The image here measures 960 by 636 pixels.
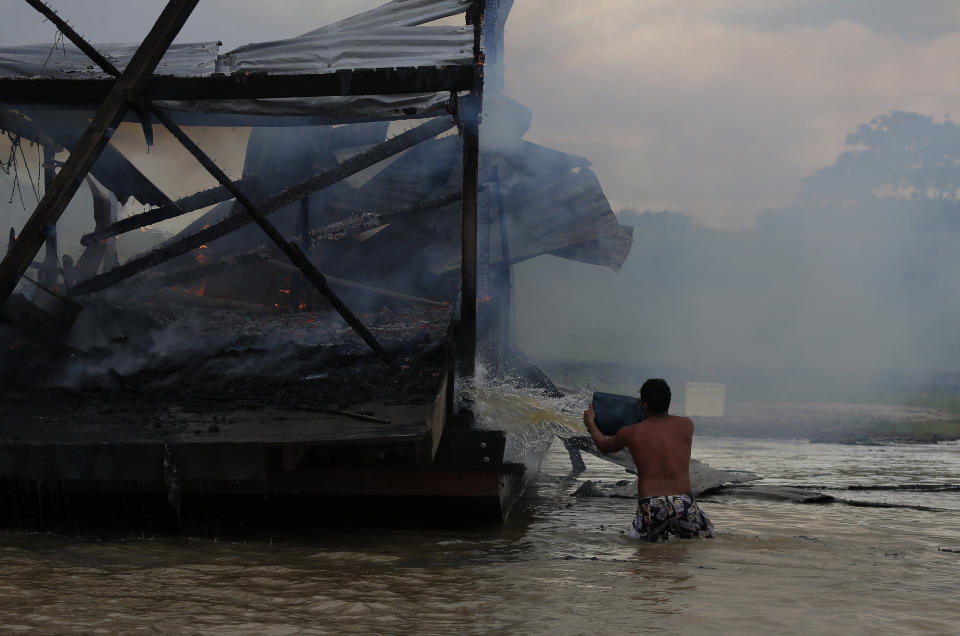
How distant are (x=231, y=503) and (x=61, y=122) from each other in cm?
A: 468

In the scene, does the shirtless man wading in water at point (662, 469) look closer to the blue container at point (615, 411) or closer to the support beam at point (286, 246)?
the blue container at point (615, 411)

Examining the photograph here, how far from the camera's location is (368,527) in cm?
635

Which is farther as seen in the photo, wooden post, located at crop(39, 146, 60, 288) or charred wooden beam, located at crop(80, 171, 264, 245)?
wooden post, located at crop(39, 146, 60, 288)

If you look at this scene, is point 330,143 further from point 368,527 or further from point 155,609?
point 155,609

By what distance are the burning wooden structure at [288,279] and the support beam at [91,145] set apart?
0.02 m

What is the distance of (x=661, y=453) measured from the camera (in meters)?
5.86

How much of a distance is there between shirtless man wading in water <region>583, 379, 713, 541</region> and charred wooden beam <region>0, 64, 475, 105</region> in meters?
2.86

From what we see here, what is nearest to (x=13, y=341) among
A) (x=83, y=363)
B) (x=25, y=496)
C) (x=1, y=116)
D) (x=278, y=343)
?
(x=83, y=363)

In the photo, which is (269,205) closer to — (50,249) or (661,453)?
(50,249)

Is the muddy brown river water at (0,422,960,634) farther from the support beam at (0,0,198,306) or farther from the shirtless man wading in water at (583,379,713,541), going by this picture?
the support beam at (0,0,198,306)

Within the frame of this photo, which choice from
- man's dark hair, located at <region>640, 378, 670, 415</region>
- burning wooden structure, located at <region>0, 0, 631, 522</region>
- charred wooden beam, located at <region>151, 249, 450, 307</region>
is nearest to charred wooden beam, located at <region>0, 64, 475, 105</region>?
burning wooden structure, located at <region>0, 0, 631, 522</region>

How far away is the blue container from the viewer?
631 cm

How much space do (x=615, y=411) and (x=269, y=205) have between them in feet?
12.2

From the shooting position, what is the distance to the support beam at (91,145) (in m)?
5.79
